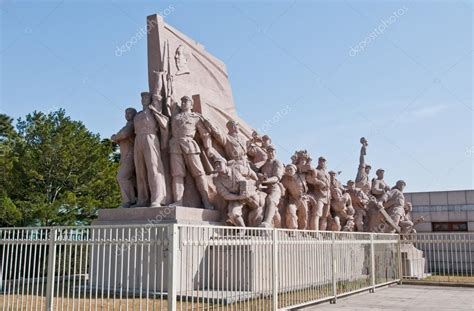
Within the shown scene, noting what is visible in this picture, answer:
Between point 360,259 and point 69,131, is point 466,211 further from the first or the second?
point 69,131

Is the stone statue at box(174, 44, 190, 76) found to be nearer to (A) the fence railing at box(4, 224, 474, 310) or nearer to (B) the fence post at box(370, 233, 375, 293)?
(A) the fence railing at box(4, 224, 474, 310)

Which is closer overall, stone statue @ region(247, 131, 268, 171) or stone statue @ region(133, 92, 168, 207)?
stone statue @ region(133, 92, 168, 207)

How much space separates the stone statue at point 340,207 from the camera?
13039mm

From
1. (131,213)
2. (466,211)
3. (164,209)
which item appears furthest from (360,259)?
(466,211)

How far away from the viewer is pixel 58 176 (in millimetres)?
18375

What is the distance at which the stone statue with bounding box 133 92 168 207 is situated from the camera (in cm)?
917

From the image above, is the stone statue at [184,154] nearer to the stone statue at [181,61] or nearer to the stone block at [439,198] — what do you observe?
the stone statue at [181,61]

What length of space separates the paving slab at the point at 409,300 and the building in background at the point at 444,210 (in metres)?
8.97

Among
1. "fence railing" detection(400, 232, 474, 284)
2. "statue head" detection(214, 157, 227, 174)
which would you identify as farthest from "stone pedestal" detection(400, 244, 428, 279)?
"statue head" detection(214, 157, 227, 174)

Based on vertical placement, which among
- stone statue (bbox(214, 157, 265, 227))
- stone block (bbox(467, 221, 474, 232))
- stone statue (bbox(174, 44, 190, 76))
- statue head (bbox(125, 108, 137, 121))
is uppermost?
Result: stone statue (bbox(174, 44, 190, 76))

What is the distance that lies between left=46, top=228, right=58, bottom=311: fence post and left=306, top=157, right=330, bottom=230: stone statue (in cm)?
707

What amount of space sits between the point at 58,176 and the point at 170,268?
14.9m

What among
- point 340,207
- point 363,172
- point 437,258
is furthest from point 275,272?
point 437,258

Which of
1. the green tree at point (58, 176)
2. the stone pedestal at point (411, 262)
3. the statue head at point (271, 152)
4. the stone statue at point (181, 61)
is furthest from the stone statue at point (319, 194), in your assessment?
the green tree at point (58, 176)
